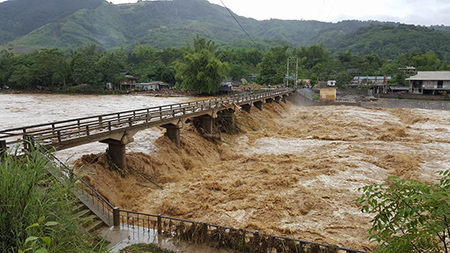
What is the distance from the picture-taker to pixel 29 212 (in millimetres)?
5363

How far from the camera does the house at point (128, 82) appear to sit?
8654cm

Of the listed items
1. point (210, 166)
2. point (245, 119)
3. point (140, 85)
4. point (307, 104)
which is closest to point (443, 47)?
point (307, 104)

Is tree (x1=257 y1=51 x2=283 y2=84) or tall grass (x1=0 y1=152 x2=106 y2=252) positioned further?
tree (x1=257 y1=51 x2=283 y2=84)

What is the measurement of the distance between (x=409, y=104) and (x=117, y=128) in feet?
173

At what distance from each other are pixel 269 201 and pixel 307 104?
162 ft

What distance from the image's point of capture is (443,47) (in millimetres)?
137750

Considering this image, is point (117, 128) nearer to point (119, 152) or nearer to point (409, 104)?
point (119, 152)

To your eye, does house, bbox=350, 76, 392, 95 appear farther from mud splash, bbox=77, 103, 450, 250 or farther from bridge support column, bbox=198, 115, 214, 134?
bridge support column, bbox=198, 115, 214, 134

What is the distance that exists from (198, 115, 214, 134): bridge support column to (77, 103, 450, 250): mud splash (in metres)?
1.35

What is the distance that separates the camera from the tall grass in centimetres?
515

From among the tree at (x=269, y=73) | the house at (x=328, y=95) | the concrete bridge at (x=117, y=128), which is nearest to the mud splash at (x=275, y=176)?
the concrete bridge at (x=117, y=128)

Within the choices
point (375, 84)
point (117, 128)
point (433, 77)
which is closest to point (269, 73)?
point (375, 84)

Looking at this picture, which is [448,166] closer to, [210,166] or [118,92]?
[210,166]

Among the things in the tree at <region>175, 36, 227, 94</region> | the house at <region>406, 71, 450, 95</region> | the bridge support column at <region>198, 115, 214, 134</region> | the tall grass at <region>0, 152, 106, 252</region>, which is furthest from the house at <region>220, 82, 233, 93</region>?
the tall grass at <region>0, 152, 106, 252</region>
